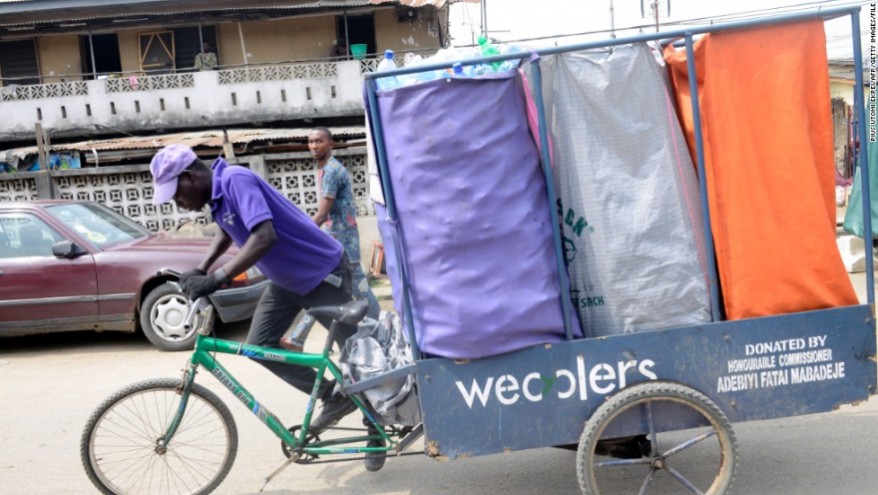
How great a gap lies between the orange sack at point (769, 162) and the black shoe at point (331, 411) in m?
1.67

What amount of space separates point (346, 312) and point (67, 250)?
4510 millimetres

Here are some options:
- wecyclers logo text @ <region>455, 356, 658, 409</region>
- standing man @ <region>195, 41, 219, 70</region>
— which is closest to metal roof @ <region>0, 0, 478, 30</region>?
standing man @ <region>195, 41, 219, 70</region>

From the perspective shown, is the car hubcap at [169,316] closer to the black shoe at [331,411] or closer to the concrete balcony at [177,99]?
the black shoe at [331,411]

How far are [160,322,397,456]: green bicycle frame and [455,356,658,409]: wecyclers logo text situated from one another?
593 millimetres


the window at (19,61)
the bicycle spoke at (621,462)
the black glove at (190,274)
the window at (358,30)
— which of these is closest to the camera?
the bicycle spoke at (621,462)

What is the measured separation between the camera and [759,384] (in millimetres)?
3164

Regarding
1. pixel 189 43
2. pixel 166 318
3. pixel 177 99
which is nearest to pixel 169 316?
pixel 166 318

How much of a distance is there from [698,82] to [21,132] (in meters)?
→ 18.1

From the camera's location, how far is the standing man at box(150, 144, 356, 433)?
3.31 meters

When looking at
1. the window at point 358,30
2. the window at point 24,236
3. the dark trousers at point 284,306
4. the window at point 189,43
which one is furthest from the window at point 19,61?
the dark trousers at point 284,306

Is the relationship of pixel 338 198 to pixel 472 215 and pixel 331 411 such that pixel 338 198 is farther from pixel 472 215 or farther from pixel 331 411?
pixel 472 215

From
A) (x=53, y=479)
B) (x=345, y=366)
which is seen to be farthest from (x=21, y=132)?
(x=345, y=366)

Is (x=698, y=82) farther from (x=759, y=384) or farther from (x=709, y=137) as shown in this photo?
(x=759, y=384)

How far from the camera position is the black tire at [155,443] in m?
3.51
